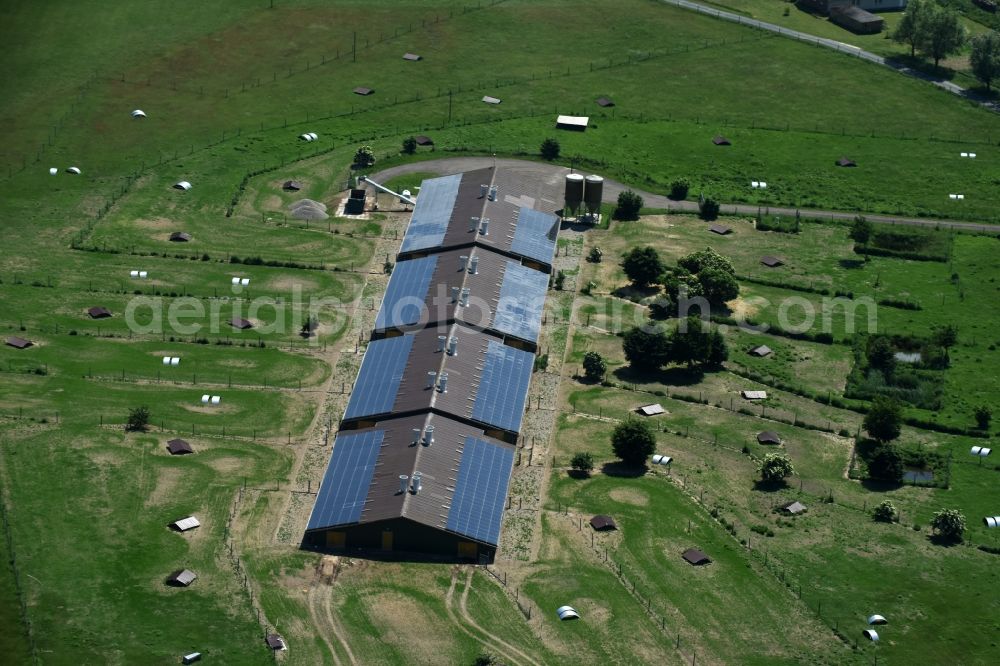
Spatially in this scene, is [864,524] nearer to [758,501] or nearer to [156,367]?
[758,501]

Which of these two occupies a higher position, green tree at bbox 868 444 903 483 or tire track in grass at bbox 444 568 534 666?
green tree at bbox 868 444 903 483

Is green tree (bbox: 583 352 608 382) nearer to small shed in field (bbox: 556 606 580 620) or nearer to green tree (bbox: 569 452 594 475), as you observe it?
green tree (bbox: 569 452 594 475)

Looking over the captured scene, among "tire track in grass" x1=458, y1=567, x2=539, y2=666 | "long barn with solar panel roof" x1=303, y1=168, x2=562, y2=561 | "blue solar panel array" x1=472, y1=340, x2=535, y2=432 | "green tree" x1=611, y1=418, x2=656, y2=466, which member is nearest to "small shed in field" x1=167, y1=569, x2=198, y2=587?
"long barn with solar panel roof" x1=303, y1=168, x2=562, y2=561

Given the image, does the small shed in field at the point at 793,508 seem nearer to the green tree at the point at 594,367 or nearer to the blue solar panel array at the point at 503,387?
the blue solar panel array at the point at 503,387

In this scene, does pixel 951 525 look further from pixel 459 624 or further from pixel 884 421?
pixel 459 624

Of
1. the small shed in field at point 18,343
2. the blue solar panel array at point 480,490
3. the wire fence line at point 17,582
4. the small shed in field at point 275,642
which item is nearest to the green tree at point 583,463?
the blue solar panel array at point 480,490

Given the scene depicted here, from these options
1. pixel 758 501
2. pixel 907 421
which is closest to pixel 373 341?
pixel 758 501

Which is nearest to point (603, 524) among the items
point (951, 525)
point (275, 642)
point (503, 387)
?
point (503, 387)
